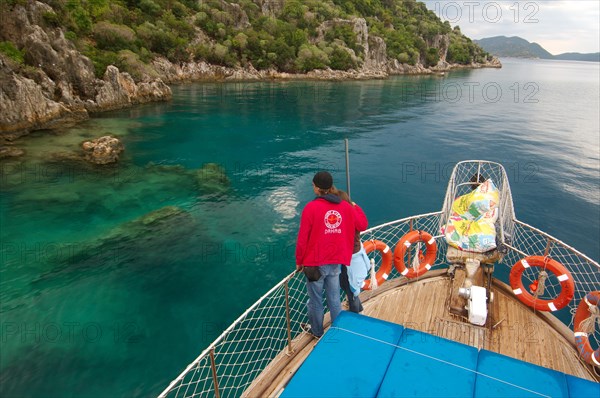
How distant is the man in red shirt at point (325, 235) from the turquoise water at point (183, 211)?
5033mm

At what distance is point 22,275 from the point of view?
33.9 feet

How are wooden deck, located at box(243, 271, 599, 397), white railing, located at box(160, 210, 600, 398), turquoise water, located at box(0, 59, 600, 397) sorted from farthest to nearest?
turquoise water, located at box(0, 59, 600, 397) < white railing, located at box(160, 210, 600, 398) < wooden deck, located at box(243, 271, 599, 397)

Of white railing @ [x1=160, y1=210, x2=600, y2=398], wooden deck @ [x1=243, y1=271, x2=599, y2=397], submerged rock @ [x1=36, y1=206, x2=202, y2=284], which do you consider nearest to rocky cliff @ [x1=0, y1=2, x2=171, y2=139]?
submerged rock @ [x1=36, y1=206, x2=202, y2=284]

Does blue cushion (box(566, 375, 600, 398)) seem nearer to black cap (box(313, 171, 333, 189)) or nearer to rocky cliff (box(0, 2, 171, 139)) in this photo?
black cap (box(313, 171, 333, 189))

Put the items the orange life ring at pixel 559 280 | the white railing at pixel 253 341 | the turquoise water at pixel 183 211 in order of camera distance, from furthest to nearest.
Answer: the turquoise water at pixel 183 211 → the orange life ring at pixel 559 280 → the white railing at pixel 253 341

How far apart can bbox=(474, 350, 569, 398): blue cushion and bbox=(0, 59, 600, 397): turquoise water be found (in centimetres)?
689

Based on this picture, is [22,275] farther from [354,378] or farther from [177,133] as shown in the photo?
[177,133]

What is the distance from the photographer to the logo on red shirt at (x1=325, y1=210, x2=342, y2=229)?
4.56 metres

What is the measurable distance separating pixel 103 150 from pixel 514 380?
22710mm

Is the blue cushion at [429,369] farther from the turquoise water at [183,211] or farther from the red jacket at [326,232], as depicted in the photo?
the turquoise water at [183,211]

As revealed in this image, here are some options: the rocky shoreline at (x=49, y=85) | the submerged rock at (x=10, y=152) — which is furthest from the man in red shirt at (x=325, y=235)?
the rocky shoreline at (x=49, y=85)

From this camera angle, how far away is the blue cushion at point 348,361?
2.89 m

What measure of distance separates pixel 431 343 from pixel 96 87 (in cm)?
4048

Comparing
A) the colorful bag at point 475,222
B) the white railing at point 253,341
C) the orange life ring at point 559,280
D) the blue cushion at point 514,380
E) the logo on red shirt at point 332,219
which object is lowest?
the white railing at point 253,341
